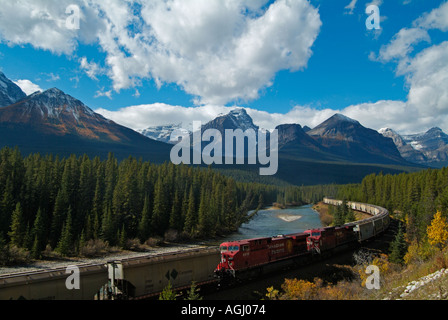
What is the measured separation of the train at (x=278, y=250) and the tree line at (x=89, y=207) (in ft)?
127

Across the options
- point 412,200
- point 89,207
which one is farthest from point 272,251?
point 412,200

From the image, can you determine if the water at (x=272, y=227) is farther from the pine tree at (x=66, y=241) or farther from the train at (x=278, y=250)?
the pine tree at (x=66, y=241)

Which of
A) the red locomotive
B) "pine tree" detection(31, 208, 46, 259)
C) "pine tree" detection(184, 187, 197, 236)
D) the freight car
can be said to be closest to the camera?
the freight car

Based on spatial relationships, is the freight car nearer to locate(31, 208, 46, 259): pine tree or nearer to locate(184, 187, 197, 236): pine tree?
locate(31, 208, 46, 259): pine tree

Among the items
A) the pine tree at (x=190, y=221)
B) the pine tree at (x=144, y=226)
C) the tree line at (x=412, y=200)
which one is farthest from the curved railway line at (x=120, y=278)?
the pine tree at (x=190, y=221)

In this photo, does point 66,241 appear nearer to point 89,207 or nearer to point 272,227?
point 89,207

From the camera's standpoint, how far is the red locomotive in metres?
32.2

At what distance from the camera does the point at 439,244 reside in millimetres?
46812

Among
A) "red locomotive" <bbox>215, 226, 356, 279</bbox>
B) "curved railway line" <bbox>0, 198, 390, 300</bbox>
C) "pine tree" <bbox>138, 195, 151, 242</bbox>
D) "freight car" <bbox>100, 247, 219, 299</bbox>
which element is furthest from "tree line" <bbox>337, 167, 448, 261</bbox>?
"pine tree" <bbox>138, 195, 151, 242</bbox>

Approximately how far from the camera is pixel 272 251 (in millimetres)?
37531

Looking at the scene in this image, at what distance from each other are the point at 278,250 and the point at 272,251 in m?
1.27

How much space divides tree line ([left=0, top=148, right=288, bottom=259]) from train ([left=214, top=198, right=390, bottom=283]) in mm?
38857

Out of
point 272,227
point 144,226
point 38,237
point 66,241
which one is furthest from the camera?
point 272,227
